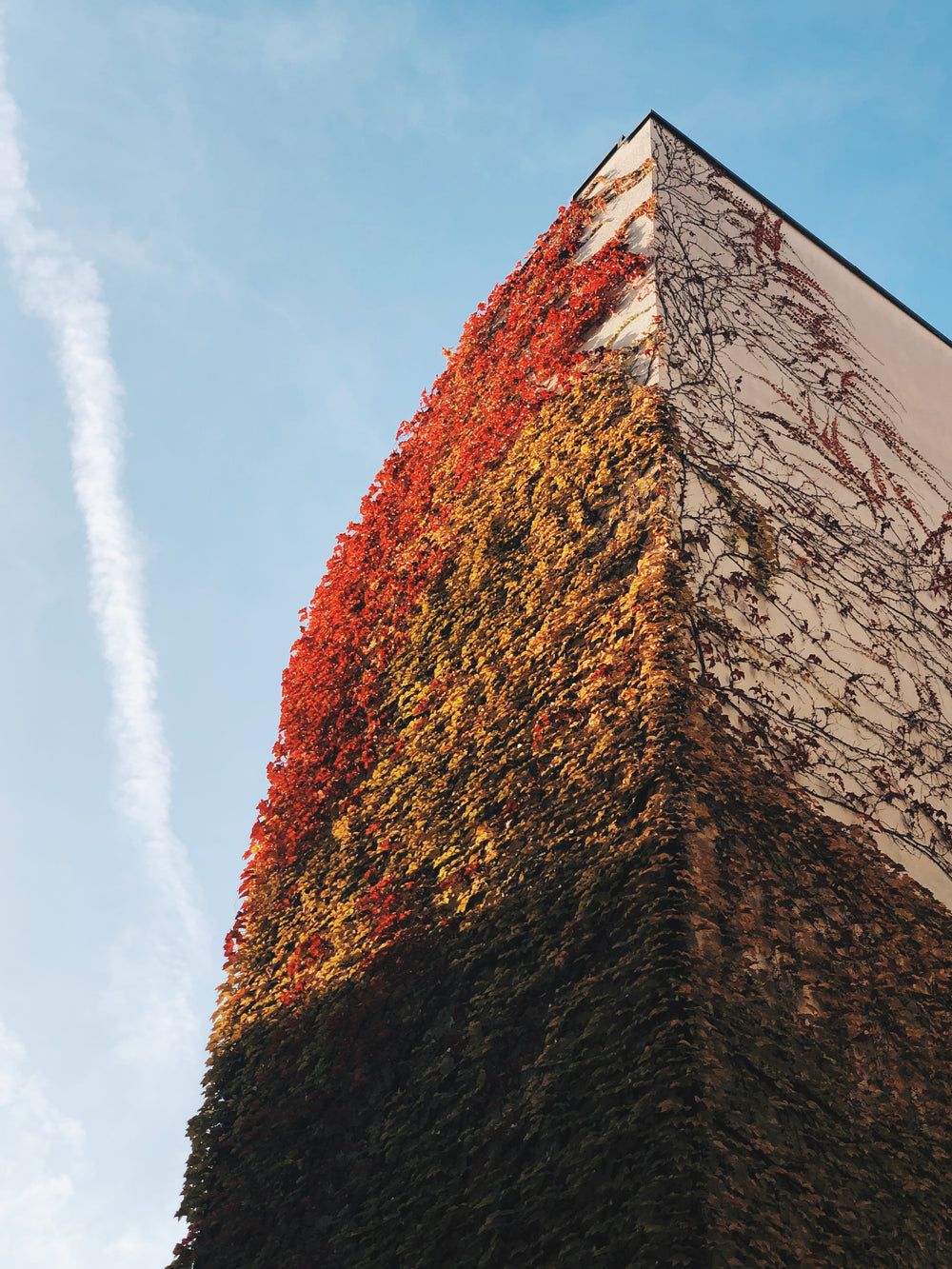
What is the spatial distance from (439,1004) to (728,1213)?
1932mm

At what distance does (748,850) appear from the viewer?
4.35m

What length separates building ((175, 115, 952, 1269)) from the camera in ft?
12.2

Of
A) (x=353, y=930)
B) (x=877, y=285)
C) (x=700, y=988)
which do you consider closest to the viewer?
(x=700, y=988)

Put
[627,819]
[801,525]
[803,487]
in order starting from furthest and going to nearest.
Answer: [803,487], [801,525], [627,819]

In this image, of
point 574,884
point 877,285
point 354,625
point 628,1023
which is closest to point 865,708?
point 574,884

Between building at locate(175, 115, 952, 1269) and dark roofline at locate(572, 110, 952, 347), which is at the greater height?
dark roofline at locate(572, 110, 952, 347)

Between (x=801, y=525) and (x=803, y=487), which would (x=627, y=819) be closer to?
(x=801, y=525)

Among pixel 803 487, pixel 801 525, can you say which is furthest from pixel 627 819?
pixel 803 487

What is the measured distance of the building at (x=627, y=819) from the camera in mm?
3717

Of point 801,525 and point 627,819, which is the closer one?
point 627,819

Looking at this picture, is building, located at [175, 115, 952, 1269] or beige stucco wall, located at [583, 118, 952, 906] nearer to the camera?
building, located at [175, 115, 952, 1269]

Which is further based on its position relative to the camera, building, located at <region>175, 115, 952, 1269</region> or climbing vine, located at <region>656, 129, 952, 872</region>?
climbing vine, located at <region>656, 129, 952, 872</region>

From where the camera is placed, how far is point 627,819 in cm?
442

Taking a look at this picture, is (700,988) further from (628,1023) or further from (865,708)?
(865,708)
